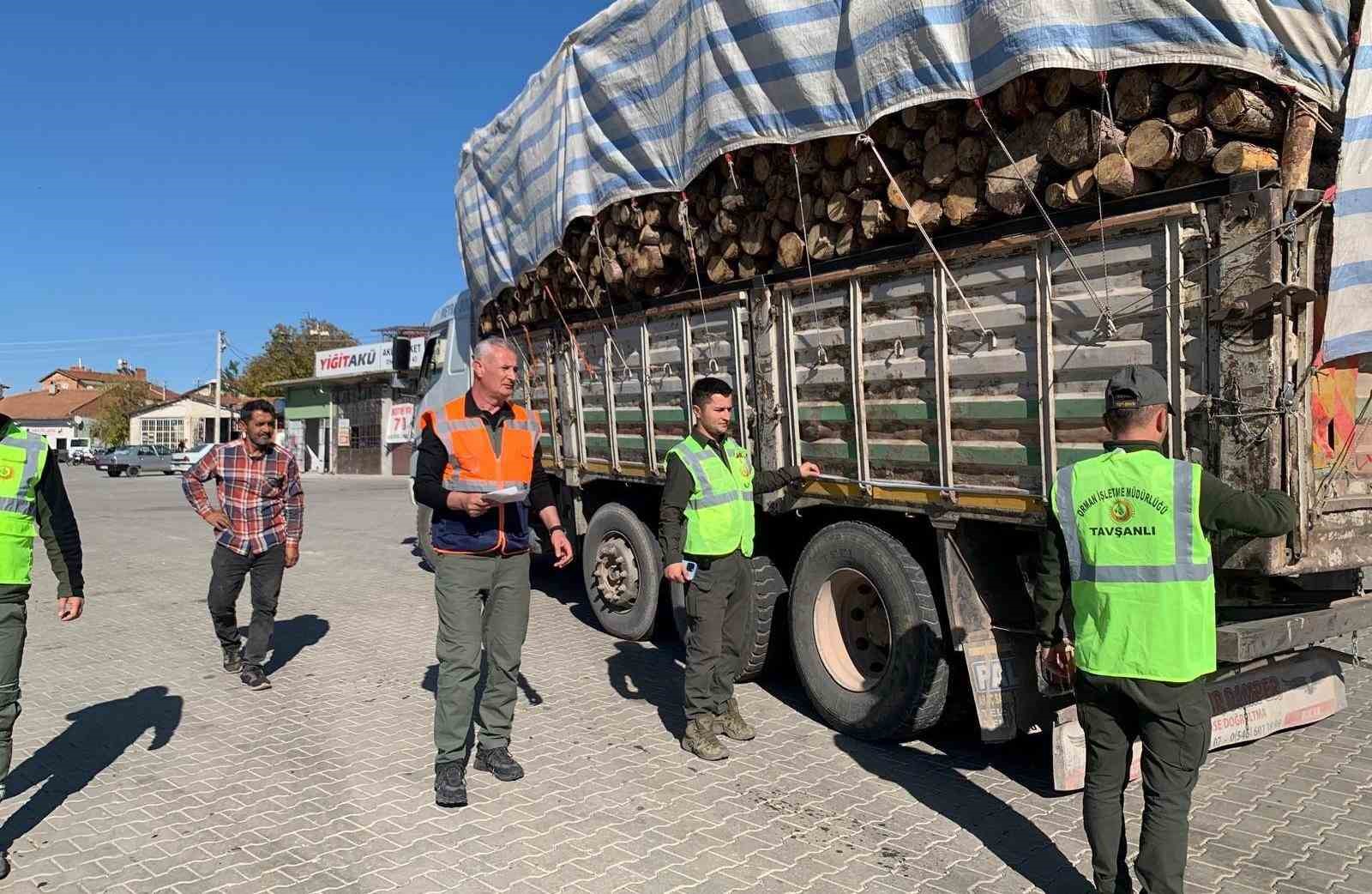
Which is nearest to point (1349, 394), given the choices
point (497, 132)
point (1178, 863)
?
point (1178, 863)

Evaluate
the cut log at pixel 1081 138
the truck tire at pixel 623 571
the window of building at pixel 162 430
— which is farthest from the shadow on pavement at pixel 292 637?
the window of building at pixel 162 430

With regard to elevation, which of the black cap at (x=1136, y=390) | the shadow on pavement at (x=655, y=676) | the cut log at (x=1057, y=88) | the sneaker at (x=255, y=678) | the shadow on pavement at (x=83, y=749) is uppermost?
the cut log at (x=1057, y=88)

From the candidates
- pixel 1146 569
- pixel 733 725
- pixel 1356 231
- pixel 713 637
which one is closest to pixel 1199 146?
pixel 1356 231

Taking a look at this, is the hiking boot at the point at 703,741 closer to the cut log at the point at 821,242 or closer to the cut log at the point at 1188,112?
the cut log at the point at 821,242

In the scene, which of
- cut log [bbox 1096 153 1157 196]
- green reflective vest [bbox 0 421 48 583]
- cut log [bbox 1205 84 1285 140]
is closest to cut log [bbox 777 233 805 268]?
cut log [bbox 1096 153 1157 196]

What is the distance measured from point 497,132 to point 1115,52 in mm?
5995

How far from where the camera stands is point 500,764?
4418mm

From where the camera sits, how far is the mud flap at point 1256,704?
4.09 m

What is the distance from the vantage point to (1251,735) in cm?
443

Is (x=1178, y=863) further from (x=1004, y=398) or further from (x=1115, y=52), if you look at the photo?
(x=1115, y=52)

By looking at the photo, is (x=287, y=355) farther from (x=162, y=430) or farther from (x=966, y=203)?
(x=966, y=203)

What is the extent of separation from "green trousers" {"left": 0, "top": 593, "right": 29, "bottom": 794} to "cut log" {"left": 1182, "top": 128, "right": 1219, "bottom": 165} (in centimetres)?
476

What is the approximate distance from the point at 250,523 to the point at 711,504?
331cm

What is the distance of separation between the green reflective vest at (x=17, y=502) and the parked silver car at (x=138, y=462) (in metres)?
43.0
